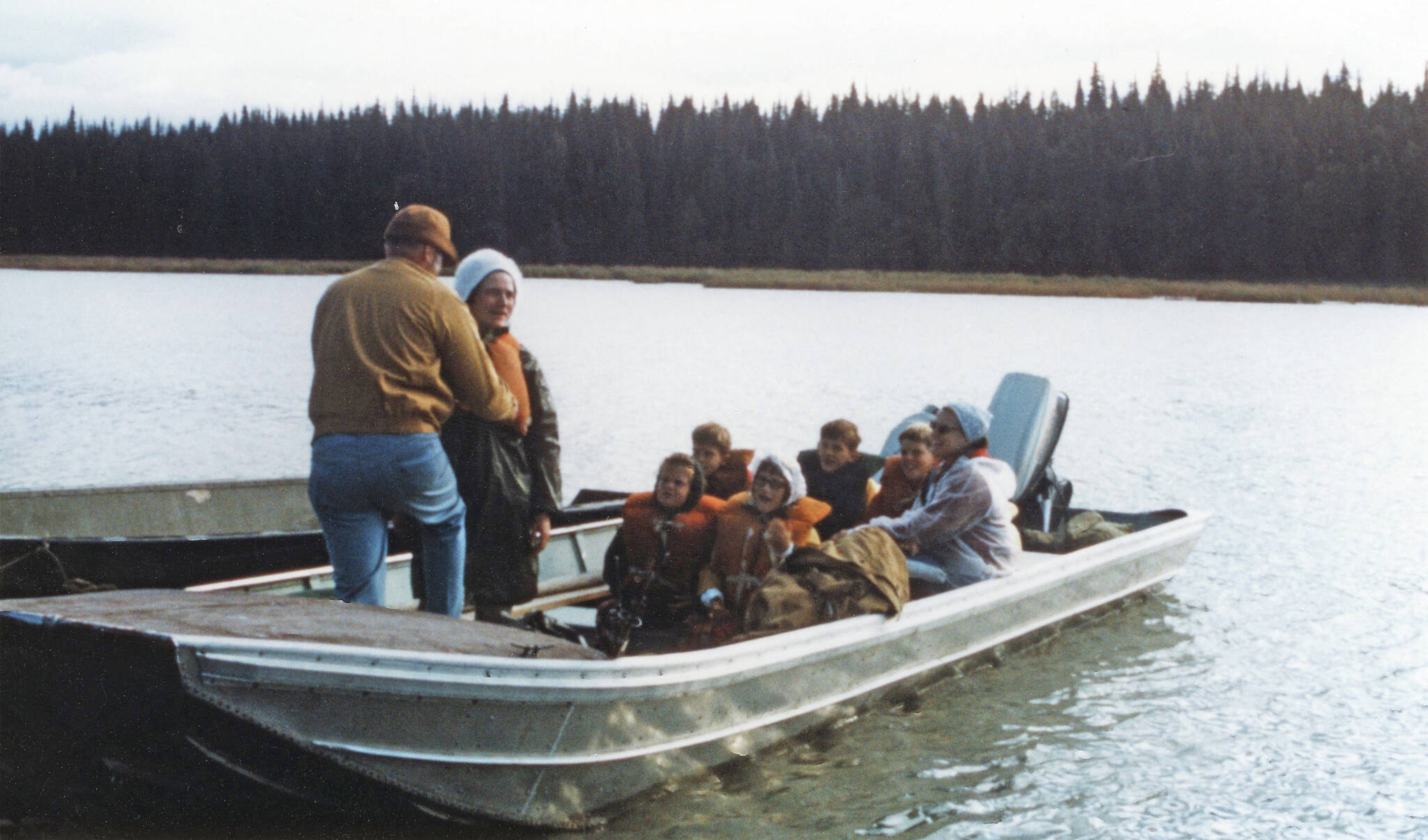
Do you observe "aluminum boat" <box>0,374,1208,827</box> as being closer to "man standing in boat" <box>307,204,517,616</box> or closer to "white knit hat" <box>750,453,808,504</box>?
"man standing in boat" <box>307,204,517,616</box>

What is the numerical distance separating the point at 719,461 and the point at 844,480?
81 centimetres

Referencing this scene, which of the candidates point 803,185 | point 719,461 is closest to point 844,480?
point 719,461

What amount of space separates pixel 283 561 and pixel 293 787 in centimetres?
315

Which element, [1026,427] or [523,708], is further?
[1026,427]

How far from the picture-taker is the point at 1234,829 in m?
5.88

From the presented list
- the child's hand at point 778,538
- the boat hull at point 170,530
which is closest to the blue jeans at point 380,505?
the boat hull at point 170,530

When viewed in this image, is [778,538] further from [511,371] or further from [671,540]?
[511,371]

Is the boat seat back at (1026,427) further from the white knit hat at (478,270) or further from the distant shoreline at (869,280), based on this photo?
the distant shoreline at (869,280)

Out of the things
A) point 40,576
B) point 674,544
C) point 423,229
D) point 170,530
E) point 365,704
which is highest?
point 423,229

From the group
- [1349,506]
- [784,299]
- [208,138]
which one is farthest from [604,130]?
[1349,506]

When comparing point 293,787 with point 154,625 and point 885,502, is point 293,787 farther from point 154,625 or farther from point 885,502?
point 885,502

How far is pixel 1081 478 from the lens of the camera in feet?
54.7

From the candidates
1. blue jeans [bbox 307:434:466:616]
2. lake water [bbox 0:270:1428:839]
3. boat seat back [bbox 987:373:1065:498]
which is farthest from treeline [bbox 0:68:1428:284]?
blue jeans [bbox 307:434:466:616]

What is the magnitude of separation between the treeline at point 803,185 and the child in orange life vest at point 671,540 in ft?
266
